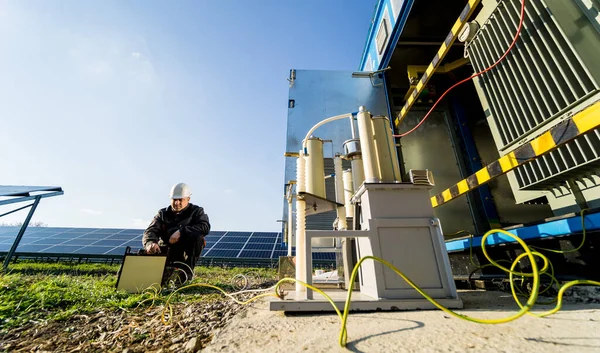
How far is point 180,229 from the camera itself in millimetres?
2588

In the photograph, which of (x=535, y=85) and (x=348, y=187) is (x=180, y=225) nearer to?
(x=348, y=187)

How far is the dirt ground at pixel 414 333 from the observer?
2.02 feet

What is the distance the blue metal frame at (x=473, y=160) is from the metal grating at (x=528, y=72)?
138cm

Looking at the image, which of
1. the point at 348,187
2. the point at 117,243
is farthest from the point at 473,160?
the point at 117,243

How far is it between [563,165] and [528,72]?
0.69 meters

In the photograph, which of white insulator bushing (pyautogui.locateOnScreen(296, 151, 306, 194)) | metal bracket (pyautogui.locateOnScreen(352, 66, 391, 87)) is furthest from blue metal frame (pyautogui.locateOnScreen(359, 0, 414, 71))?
white insulator bushing (pyautogui.locateOnScreen(296, 151, 306, 194))

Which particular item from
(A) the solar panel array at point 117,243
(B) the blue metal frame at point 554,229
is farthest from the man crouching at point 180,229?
(B) the blue metal frame at point 554,229

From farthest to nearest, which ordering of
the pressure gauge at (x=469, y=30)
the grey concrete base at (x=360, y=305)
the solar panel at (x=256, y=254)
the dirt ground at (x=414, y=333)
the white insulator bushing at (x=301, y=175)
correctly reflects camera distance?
the solar panel at (x=256, y=254), the pressure gauge at (x=469, y=30), the white insulator bushing at (x=301, y=175), the grey concrete base at (x=360, y=305), the dirt ground at (x=414, y=333)

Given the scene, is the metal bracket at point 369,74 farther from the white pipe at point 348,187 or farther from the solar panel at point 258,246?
the solar panel at point 258,246

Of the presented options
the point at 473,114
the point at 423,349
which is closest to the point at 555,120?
the point at 423,349

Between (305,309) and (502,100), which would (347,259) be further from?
(502,100)

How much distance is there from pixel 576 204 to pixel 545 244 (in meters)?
0.35

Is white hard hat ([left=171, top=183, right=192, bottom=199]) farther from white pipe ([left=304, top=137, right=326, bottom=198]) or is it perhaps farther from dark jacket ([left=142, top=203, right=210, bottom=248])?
white pipe ([left=304, top=137, right=326, bottom=198])

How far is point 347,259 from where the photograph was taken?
4.75 feet
